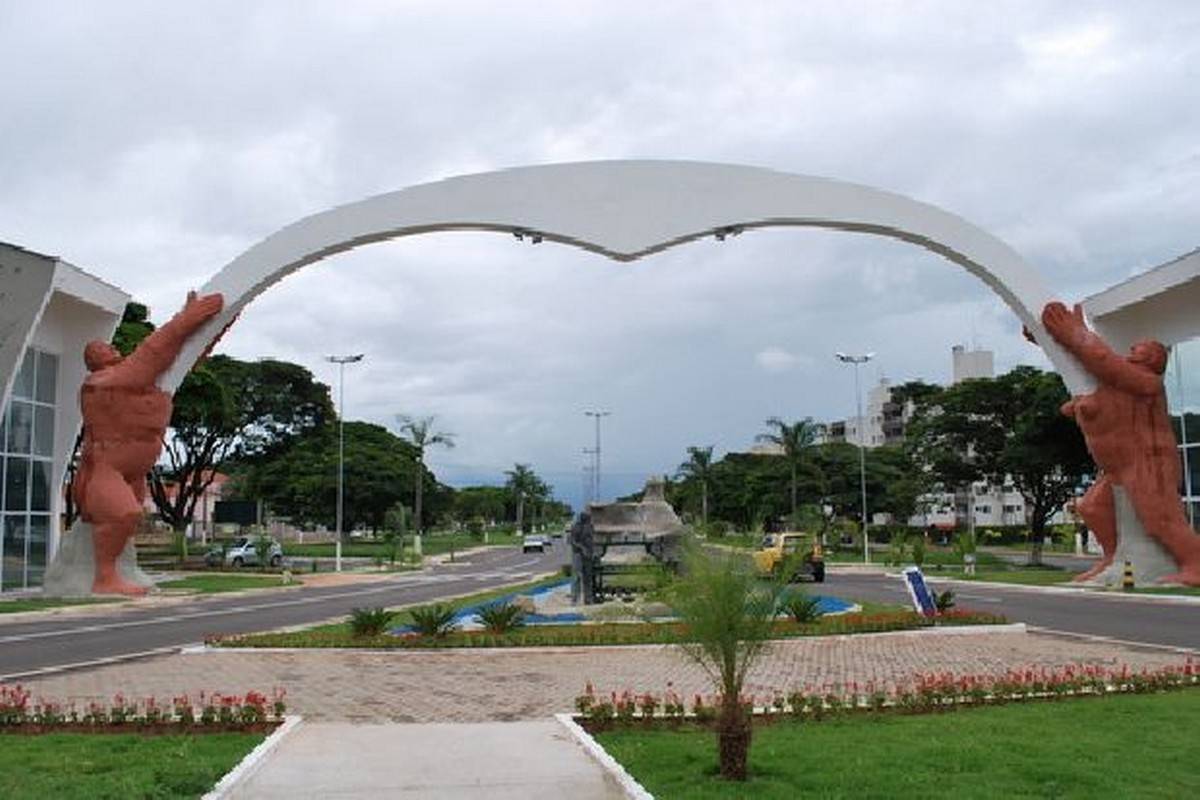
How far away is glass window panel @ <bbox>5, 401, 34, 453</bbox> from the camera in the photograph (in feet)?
99.9

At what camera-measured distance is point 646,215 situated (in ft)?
79.8

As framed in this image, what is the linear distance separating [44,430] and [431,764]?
29056mm

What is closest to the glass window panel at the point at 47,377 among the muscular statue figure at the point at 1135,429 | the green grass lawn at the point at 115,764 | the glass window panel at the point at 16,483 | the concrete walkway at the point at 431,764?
the glass window panel at the point at 16,483

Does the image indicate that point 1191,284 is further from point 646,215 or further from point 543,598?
point 543,598

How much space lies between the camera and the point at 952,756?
766 centimetres

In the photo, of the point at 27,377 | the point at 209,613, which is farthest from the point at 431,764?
the point at 27,377

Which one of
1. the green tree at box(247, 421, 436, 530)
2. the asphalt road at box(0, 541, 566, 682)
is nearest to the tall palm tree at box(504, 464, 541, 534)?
the green tree at box(247, 421, 436, 530)

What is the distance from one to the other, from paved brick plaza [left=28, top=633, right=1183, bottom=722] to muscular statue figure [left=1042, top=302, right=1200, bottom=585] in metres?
12.6

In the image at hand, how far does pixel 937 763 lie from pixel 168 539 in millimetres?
69439

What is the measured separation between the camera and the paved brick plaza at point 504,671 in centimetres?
1098

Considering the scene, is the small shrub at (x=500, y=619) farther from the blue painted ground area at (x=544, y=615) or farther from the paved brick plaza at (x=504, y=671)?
the paved brick plaza at (x=504, y=671)

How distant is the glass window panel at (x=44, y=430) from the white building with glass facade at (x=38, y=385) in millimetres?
29

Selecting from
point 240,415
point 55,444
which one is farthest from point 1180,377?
point 240,415

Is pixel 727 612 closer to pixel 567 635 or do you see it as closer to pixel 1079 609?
pixel 567 635
